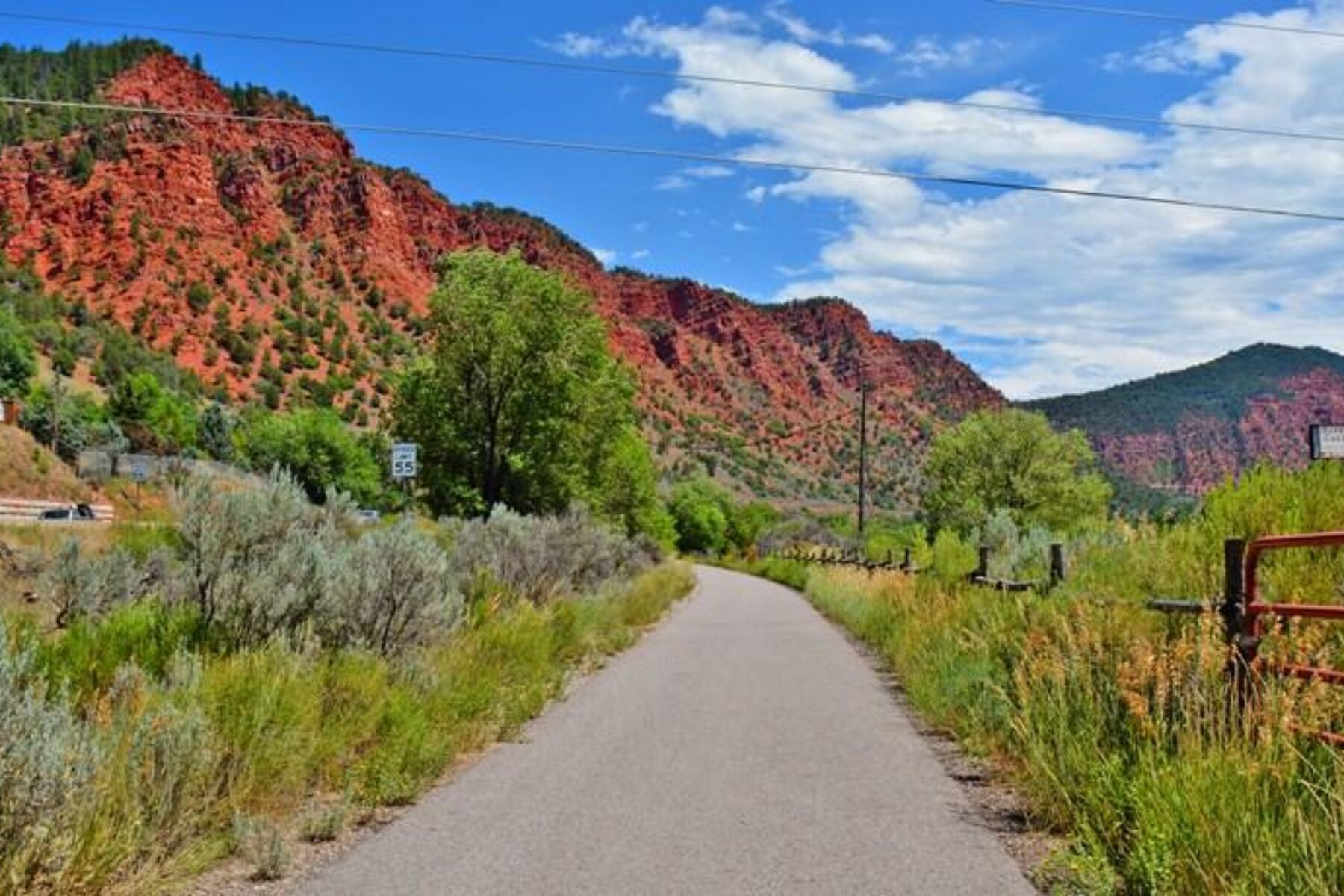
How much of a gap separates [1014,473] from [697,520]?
2138 inches

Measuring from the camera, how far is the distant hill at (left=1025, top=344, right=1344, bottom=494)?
89.8m

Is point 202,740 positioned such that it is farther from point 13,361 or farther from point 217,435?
point 217,435

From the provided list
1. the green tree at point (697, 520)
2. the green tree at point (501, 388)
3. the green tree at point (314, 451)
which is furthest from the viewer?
the green tree at point (697, 520)

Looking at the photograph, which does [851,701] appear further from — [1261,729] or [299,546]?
[1261,729]

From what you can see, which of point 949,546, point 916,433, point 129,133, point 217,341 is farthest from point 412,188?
point 949,546

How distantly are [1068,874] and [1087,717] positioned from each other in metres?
1.76

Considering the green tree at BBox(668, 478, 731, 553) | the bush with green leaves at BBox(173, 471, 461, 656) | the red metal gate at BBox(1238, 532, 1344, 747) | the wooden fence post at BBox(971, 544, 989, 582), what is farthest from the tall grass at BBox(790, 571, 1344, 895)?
the green tree at BBox(668, 478, 731, 553)

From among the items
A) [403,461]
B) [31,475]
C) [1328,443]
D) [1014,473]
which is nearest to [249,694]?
[1328,443]

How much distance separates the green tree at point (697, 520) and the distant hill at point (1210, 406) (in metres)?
33.7

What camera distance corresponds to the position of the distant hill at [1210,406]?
295 feet

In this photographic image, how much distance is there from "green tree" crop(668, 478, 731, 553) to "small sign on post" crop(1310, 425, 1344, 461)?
103 m

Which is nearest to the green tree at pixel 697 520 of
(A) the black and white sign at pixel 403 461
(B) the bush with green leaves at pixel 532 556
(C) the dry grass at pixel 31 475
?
(C) the dry grass at pixel 31 475

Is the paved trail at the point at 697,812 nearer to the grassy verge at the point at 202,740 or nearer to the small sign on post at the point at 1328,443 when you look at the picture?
the grassy verge at the point at 202,740

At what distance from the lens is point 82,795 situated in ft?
17.2
